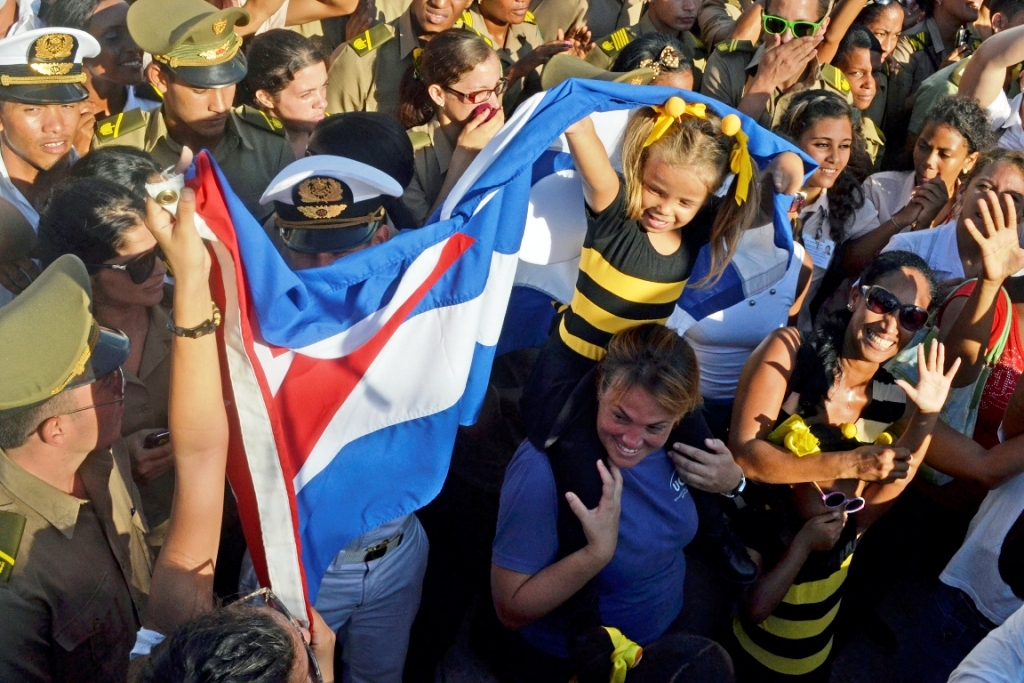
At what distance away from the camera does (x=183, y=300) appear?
5.86 ft

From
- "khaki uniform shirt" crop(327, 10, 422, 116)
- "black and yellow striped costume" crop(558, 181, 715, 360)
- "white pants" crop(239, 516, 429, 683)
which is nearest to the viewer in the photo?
"white pants" crop(239, 516, 429, 683)

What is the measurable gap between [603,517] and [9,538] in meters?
1.40

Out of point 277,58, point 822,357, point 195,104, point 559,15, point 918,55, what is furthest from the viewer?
point 918,55

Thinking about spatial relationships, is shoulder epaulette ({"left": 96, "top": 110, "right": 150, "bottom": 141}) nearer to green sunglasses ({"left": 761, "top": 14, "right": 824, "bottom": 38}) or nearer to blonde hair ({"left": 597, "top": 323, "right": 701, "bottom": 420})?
blonde hair ({"left": 597, "top": 323, "right": 701, "bottom": 420})

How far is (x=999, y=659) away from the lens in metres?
2.03

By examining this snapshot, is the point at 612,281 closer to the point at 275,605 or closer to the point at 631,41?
the point at 275,605

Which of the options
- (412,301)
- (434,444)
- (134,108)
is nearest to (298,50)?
(134,108)

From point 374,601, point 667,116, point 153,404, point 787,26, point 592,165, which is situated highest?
point 667,116

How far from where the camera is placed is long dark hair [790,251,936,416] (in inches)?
120

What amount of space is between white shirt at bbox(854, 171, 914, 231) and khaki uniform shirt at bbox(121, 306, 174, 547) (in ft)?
10.9

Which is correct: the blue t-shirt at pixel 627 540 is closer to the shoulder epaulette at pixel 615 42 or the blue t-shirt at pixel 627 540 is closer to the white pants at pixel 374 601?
the white pants at pixel 374 601

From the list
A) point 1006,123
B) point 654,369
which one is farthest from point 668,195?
point 1006,123

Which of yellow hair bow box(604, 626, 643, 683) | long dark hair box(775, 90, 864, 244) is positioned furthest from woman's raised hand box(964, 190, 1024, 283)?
yellow hair bow box(604, 626, 643, 683)

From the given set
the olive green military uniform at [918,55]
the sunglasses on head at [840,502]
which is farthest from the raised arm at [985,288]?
the olive green military uniform at [918,55]
